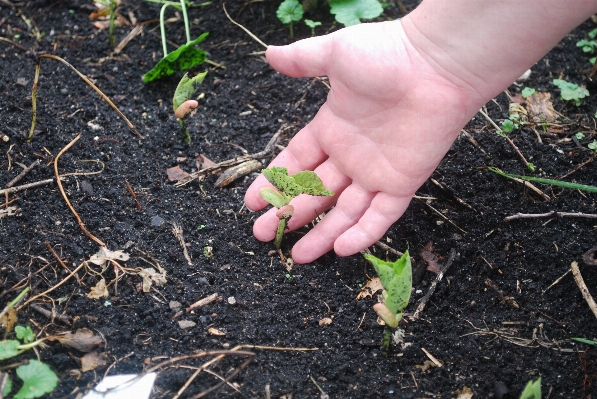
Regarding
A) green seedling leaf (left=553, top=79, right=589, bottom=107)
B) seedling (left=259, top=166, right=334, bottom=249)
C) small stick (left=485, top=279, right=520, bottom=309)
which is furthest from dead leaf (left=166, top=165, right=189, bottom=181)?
green seedling leaf (left=553, top=79, right=589, bottom=107)

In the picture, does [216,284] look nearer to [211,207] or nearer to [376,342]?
[211,207]

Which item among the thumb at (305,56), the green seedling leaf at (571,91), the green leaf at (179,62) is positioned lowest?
the green seedling leaf at (571,91)

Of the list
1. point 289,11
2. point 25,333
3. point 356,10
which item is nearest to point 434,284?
point 25,333

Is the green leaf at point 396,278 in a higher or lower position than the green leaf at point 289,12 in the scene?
lower

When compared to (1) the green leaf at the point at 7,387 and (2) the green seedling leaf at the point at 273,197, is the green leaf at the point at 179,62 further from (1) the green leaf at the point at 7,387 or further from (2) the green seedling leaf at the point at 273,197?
(1) the green leaf at the point at 7,387

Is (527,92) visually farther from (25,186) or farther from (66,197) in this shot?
(25,186)

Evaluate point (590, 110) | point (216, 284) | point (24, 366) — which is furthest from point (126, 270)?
point (590, 110)

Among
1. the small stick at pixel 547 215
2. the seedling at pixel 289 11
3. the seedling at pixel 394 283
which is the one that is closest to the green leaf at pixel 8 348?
the seedling at pixel 394 283
